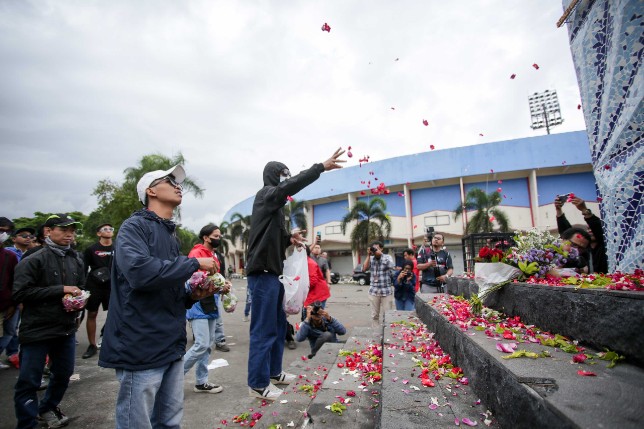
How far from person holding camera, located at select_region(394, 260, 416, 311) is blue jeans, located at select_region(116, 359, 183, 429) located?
17.8 ft

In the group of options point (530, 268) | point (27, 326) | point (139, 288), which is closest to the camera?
point (139, 288)

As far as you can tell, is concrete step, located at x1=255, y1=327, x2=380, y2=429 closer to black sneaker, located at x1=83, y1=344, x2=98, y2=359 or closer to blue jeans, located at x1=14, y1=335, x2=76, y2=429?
blue jeans, located at x1=14, y1=335, x2=76, y2=429

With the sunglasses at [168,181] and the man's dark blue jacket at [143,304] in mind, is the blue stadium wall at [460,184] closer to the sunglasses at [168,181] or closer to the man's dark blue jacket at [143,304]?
the sunglasses at [168,181]

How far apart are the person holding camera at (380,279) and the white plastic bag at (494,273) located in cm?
324

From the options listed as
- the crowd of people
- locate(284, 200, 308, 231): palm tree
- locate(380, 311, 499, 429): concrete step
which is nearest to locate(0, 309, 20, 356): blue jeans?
the crowd of people

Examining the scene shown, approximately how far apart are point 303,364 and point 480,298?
2490 millimetres

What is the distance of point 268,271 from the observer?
11.1ft

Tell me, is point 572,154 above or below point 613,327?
above

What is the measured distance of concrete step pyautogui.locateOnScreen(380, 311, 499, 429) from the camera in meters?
1.95

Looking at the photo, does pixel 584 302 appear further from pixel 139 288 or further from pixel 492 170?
pixel 492 170

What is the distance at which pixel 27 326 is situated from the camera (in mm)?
3004

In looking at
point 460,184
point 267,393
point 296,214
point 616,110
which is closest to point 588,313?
point 616,110

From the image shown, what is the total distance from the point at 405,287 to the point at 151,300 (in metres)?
5.97

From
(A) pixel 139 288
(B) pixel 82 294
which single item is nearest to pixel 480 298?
(A) pixel 139 288
